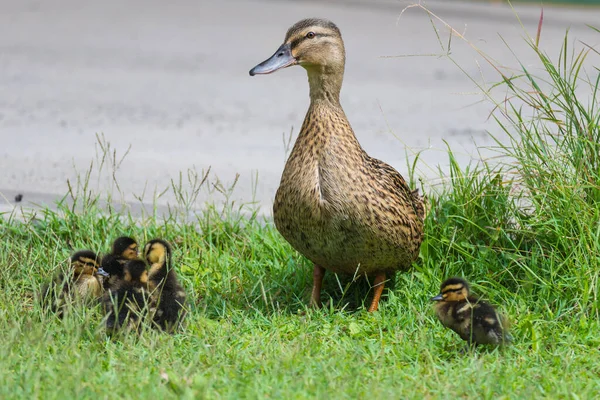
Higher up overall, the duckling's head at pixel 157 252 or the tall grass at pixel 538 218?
the tall grass at pixel 538 218

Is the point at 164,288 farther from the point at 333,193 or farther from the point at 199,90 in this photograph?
the point at 199,90

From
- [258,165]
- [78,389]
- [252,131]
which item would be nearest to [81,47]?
[252,131]

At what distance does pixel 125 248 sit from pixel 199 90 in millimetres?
5383

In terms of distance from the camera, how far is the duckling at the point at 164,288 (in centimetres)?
439

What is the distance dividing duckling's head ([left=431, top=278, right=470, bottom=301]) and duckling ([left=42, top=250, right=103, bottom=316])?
5.19 ft

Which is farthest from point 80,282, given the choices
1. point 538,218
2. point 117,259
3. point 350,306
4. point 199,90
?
point 199,90

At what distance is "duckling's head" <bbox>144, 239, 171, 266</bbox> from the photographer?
4612 mm

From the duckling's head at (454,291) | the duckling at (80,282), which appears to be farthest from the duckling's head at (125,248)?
the duckling's head at (454,291)

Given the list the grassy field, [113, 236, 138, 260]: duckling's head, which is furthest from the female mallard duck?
[113, 236, 138, 260]: duckling's head

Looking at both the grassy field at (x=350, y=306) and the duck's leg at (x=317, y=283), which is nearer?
the grassy field at (x=350, y=306)

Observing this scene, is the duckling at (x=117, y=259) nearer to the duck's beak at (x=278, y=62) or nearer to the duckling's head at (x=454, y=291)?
the duck's beak at (x=278, y=62)

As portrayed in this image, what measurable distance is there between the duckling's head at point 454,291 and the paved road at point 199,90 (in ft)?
4.65

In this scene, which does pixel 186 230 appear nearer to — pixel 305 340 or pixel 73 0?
pixel 305 340

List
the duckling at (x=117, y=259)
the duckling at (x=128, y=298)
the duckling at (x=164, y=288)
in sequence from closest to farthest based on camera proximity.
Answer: the duckling at (x=128, y=298), the duckling at (x=164, y=288), the duckling at (x=117, y=259)
